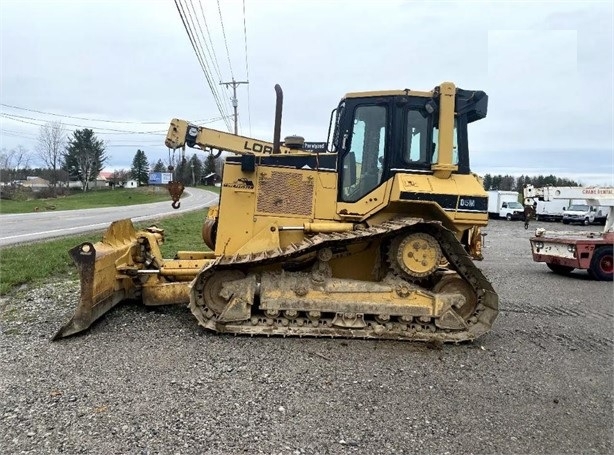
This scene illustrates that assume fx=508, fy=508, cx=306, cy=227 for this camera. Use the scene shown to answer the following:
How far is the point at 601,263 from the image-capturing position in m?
12.1

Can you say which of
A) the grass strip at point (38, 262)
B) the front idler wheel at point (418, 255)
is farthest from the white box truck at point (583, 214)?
the front idler wheel at point (418, 255)

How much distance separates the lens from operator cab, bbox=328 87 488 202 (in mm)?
6316

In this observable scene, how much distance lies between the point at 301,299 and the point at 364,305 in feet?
2.36

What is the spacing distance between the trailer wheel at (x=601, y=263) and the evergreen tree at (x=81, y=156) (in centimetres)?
8789

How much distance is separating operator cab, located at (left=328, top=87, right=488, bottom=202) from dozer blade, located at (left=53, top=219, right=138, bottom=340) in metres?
2.91

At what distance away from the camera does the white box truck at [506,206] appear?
146ft

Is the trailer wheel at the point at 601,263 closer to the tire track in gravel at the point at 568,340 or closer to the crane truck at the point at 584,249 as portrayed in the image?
the crane truck at the point at 584,249

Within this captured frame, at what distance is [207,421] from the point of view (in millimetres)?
3617

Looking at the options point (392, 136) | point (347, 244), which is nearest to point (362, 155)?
point (392, 136)

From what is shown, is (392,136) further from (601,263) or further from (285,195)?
(601,263)

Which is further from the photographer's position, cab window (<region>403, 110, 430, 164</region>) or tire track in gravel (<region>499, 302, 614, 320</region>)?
tire track in gravel (<region>499, 302, 614, 320</region>)

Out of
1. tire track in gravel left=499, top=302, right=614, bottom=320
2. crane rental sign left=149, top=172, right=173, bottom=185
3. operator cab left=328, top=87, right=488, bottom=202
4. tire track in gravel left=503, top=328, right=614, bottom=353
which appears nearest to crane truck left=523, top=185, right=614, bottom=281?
tire track in gravel left=499, top=302, right=614, bottom=320

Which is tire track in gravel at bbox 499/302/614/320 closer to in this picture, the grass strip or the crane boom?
the crane boom

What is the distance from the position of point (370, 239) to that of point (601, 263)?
8790 millimetres
